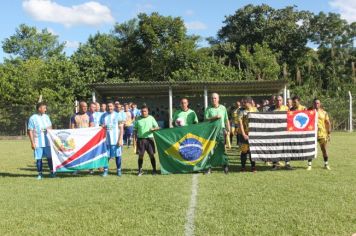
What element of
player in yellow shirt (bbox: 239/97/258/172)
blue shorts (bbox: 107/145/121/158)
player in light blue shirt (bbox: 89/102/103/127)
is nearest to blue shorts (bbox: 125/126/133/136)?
player in light blue shirt (bbox: 89/102/103/127)

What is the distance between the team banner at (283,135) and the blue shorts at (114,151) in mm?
3260

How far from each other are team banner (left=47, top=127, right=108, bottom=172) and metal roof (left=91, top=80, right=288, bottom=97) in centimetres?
1212

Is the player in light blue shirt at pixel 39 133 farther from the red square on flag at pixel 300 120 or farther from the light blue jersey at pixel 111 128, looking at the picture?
the red square on flag at pixel 300 120

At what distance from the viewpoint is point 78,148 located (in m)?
11.1

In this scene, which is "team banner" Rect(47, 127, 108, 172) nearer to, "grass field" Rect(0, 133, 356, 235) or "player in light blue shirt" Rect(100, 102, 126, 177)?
"player in light blue shirt" Rect(100, 102, 126, 177)

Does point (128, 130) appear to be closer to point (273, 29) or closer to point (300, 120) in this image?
point (300, 120)

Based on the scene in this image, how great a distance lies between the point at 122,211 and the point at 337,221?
3089 millimetres

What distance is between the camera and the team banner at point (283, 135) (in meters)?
11.1

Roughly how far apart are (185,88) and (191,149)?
51.0 feet

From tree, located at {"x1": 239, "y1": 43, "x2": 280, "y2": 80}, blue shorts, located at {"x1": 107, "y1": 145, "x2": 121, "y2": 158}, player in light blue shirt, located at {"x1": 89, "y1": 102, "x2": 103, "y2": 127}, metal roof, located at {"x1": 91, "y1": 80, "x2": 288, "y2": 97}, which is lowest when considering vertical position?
blue shorts, located at {"x1": 107, "y1": 145, "x2": 121, "y2": 158}

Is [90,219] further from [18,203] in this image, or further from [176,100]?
[176,100]

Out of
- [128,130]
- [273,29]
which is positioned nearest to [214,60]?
[273,29]

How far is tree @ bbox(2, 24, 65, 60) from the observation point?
64.3 metres

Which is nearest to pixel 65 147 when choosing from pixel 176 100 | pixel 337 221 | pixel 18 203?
pixel 18 203
